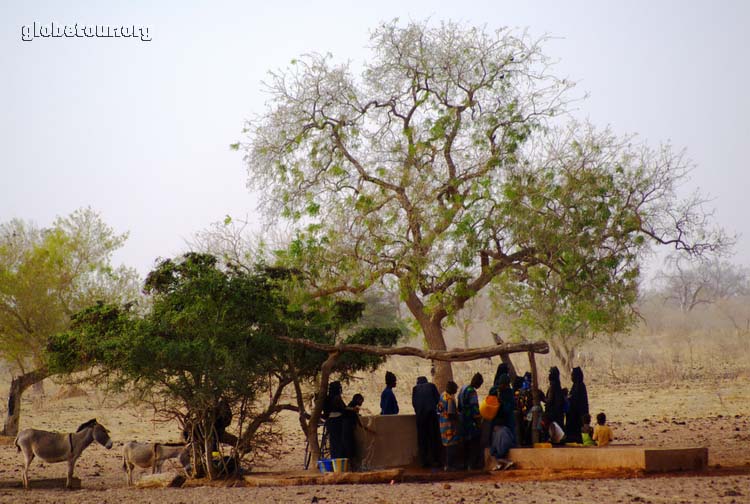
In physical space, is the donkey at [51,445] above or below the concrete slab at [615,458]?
above

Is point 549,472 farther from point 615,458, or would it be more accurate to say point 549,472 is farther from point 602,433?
point 602,433

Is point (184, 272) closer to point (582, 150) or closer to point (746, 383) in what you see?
point (582, 150)

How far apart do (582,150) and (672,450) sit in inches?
334

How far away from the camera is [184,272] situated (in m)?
15.2

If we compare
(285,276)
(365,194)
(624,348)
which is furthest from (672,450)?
(624,348)

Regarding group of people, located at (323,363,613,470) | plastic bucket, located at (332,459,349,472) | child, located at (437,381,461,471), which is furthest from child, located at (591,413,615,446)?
plastic bucket, located at (332,459,349,472)

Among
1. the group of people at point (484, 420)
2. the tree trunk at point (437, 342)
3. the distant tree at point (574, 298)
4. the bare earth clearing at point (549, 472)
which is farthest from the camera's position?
the tree trunk at point (437, 342)

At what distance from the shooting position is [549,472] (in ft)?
44.5

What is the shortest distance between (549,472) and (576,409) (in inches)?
84.7

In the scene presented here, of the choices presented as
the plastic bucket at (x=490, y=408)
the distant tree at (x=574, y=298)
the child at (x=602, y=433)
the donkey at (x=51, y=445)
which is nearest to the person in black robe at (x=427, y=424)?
the plastic bucket at (x=490, y=408)

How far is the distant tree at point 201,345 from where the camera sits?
47.2ft

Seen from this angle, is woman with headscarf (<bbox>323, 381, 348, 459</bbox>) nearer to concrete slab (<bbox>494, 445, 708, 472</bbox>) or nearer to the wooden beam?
the wooden beam

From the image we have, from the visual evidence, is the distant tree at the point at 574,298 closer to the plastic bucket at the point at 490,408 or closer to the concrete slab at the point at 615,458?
the plastic bucket at the point at 490,408

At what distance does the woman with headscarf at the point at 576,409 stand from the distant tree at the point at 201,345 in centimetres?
429
